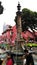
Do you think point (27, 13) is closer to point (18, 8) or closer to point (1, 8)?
point (18, 8)

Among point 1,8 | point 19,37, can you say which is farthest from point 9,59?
point 19,37

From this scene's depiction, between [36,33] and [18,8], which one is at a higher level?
[18,8]

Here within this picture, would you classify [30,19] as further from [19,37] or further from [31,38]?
[19,37]

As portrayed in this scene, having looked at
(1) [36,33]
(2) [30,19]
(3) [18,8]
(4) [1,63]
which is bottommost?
(1) [36,33]

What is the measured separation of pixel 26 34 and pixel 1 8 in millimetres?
60557

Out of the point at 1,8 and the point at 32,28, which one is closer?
the point at 1,8

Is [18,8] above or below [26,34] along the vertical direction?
above

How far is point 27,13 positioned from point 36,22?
317 centimetres

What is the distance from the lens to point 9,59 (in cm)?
1063

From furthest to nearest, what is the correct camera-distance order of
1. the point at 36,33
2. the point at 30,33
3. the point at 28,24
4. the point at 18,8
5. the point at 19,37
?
the point at 36,33
the point at 30,33
the point at 28,24
the point at 19,37
the point at 18,8

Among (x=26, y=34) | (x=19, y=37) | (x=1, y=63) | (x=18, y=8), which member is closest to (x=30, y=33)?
(x=26, y=34)

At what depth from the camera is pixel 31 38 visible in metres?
69.9

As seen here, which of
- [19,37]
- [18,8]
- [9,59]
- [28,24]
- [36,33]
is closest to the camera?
[9,59]

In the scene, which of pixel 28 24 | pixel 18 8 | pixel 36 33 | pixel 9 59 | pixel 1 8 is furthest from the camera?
pixel 36 33
